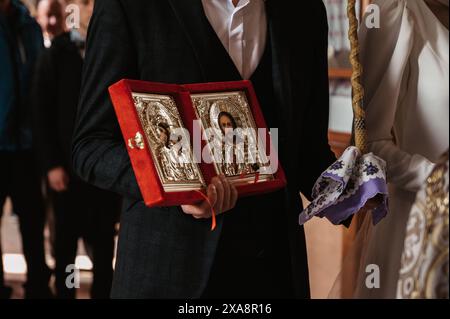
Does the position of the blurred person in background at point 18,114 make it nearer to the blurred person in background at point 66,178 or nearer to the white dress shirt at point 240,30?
the blurred person in background at point 66,178

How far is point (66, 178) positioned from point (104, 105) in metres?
2.05

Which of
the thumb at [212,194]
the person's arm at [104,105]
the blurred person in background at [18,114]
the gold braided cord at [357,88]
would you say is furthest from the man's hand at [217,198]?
the blurred person in background at [18,114]

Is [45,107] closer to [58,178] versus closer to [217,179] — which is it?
[58,178]

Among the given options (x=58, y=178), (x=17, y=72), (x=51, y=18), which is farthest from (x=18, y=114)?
(x=51, y=18)

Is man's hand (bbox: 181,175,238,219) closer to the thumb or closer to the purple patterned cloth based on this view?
the thumb

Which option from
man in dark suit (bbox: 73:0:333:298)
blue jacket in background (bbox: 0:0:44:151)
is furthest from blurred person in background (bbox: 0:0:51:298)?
man in dark suit (bbox: 73:0:333:298)

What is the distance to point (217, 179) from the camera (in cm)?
109

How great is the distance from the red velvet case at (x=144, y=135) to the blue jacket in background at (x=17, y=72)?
7.05 ft

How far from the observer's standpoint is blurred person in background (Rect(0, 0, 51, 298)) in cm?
311
